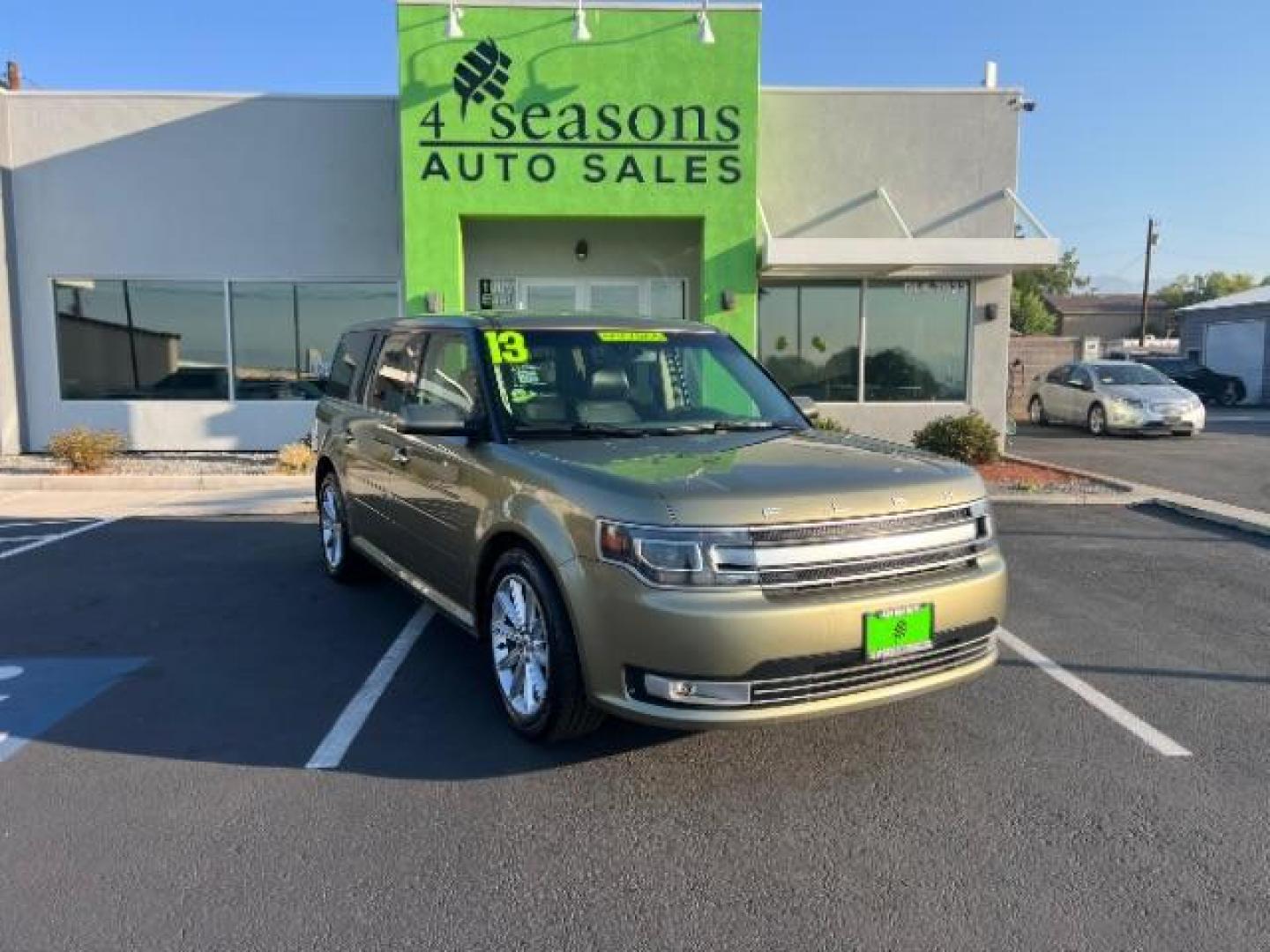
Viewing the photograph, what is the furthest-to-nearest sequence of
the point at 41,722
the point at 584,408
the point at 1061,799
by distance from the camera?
the point at 584,408 < the point at 41,722 < the point at 1061,799

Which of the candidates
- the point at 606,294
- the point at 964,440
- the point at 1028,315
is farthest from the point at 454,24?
the point at 1028,315

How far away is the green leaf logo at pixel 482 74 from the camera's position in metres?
11.9

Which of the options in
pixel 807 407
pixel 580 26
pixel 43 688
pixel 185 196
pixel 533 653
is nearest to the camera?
pixel 533 653

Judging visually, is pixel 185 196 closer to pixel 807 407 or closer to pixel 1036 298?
pixel 807 407

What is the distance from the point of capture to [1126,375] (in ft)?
64.2

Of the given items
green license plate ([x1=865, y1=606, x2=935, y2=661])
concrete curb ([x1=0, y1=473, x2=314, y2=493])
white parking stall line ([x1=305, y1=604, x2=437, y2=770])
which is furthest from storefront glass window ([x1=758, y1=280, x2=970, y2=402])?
green license plate ([x1=865, y1=606, x2=935, y2=661])

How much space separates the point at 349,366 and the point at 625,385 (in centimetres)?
275

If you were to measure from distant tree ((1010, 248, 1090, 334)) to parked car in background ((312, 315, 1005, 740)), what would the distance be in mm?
49676

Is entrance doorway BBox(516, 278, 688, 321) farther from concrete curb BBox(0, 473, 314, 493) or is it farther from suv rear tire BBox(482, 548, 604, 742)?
suv rear tire BBox(482, 548, 604, 742)

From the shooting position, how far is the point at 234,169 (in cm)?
1336

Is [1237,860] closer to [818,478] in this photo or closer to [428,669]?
[818,478]

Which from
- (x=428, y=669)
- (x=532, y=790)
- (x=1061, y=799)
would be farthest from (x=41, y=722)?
(x=1061, y=799)

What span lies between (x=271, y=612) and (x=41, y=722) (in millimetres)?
1884

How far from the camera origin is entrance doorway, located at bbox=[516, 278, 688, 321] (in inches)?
556
